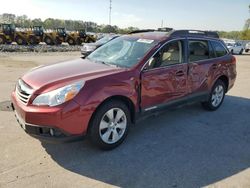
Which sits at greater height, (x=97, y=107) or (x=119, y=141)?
(x=97, y=107)

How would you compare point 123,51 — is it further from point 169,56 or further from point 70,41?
point 70,41

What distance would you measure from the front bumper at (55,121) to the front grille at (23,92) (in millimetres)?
128

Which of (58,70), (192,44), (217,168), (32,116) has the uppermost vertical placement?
(192,44)

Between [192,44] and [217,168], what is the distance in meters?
2.57

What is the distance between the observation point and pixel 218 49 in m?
6.15

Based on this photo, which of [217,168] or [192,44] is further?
[192,44]

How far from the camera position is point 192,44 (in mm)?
5336

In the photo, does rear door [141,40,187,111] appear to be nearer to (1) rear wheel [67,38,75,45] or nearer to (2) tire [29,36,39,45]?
(2) tire [29,36,39,45]

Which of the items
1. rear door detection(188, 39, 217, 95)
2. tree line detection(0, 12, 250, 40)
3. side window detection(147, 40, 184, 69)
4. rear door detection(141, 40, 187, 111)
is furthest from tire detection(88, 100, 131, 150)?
tree line detection(0, 12, 250, 40)

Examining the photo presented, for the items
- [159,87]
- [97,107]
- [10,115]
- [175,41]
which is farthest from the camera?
[10,115]

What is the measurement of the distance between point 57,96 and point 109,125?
0.90 metres

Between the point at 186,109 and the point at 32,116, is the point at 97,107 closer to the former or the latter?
the point at 32,116

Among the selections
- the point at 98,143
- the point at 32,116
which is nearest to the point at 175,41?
the point at 98,143

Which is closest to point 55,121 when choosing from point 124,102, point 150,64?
point 124,102
